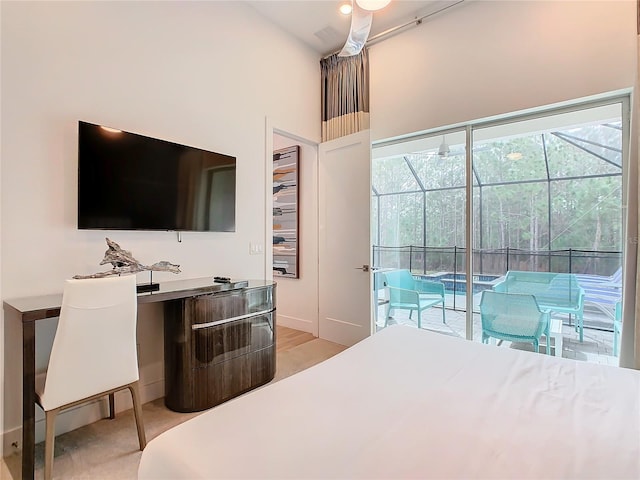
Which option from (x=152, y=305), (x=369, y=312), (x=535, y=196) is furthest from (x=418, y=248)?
(x=152, y=305)

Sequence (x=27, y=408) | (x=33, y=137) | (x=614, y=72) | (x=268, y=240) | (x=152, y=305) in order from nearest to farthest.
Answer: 1. (x=27, y=408)
2. (x=33, y=137)
3. (x=614, y=72)
4. (x=152, y=305)
5. (x=268, y=240)

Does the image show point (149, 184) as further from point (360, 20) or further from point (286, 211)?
point (286, 211)

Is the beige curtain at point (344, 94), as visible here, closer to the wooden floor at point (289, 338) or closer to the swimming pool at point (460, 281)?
the swimming pool at point (460, 281)

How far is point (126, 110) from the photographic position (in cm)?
241

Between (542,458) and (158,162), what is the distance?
8.88 ft

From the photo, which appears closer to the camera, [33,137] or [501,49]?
[33,137]

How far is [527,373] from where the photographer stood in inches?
59.1

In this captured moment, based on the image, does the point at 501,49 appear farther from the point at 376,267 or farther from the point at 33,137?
the point at 33,137

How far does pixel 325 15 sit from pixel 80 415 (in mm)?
4064

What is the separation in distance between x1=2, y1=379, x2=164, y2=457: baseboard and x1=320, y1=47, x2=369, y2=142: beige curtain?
3236 mm

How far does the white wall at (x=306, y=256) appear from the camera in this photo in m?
4.21

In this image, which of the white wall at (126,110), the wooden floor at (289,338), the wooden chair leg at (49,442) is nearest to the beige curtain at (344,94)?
the white wall at (126,110)

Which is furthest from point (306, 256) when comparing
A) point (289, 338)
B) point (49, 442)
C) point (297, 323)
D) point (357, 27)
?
point (49, 442)

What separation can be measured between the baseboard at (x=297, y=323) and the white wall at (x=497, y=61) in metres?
2.56
